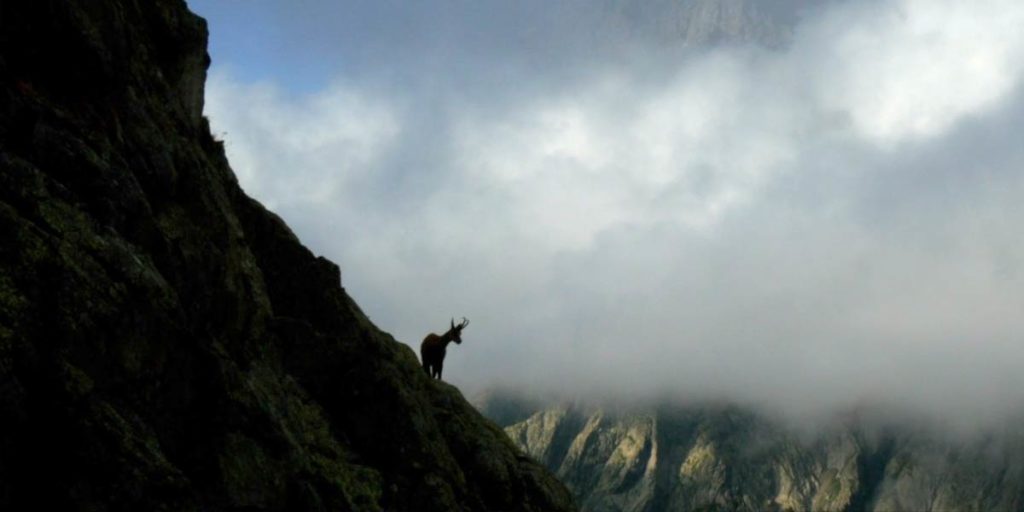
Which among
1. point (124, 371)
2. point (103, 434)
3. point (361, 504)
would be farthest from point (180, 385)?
point (361, 504)

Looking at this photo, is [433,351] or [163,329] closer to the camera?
[163,329]

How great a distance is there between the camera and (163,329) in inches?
755

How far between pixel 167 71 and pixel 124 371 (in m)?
12.8

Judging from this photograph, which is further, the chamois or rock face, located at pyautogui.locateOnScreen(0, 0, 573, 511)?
the chamois

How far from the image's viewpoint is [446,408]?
105 feet

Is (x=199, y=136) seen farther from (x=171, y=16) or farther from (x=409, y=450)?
(x=409, y=450)

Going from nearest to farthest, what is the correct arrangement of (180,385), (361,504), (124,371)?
(124,371), (180,385), (361,504)

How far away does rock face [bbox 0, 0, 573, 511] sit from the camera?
16.4 m

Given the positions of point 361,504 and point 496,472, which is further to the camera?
point 496,472

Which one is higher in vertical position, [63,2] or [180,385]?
[63,2]

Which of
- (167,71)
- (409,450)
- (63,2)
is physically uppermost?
(167,71)

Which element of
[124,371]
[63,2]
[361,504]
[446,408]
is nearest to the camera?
[124,371]

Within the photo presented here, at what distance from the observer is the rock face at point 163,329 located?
16375 millimetres

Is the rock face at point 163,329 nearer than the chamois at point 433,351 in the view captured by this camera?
Yes
